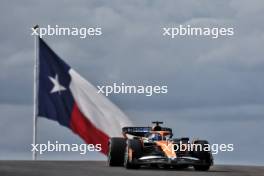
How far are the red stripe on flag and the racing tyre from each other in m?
7.80

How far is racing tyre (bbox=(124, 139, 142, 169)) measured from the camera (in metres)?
30.8

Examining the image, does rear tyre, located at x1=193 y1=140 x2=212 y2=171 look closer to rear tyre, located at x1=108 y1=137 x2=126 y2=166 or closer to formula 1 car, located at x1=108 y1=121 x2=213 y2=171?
formula 1 car, located at x1=108 y1=121 x2=213 y2=171

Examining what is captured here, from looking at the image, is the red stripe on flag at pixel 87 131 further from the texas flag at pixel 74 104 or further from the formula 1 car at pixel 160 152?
the formula 1 car at pixel 160 152

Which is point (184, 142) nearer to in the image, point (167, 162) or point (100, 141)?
point (167, 162)

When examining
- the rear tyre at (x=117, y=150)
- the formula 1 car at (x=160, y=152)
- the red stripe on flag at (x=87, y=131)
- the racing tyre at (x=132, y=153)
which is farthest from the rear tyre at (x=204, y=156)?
the red stripe on flag at (x=87, y=131)

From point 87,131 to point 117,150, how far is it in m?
6.21

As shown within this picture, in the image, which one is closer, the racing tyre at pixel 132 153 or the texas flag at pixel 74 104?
the racing tyre at pixel 132 153

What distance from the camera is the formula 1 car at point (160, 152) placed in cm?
3084

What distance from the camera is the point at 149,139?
32.7 metres

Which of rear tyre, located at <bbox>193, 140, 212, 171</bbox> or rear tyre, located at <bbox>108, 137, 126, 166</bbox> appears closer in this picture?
rear tyre, located at <bbox>193, 140, 212, 171</bbox>

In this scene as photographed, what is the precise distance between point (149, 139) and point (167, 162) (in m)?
2.06

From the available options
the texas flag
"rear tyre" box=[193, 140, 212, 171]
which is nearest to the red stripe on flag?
the texas flag

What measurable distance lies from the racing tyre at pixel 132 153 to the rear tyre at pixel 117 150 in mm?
1978

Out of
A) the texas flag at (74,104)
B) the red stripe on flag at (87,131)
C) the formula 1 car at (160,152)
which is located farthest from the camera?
the texas flag at (74,104)
